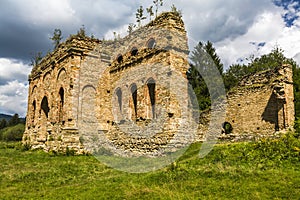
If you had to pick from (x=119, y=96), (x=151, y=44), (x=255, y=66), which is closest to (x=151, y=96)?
(x=151, y=44)

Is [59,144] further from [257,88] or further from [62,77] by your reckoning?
[257,88]

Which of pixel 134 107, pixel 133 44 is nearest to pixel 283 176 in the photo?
pixel 134 107

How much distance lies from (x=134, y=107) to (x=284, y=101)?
331 inches

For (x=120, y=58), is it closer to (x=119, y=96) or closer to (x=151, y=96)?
(x=119, y=96)

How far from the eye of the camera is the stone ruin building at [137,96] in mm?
12406

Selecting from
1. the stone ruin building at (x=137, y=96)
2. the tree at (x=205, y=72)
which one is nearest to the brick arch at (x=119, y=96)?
the stone ruin building at (x=137, y=96)

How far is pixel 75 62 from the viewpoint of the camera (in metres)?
15.4

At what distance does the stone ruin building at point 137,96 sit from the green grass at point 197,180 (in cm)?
363

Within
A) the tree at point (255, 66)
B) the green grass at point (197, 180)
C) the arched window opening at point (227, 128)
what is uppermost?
the tree at point (255, 66)

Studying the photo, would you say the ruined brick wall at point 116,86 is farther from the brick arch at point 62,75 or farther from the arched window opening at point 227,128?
the arched window opening at point 227,128

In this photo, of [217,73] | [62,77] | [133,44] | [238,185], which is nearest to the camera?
[238,185]

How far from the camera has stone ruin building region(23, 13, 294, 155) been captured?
12.4 m

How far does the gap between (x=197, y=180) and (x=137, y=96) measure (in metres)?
8.01

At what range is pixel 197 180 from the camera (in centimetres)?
666
